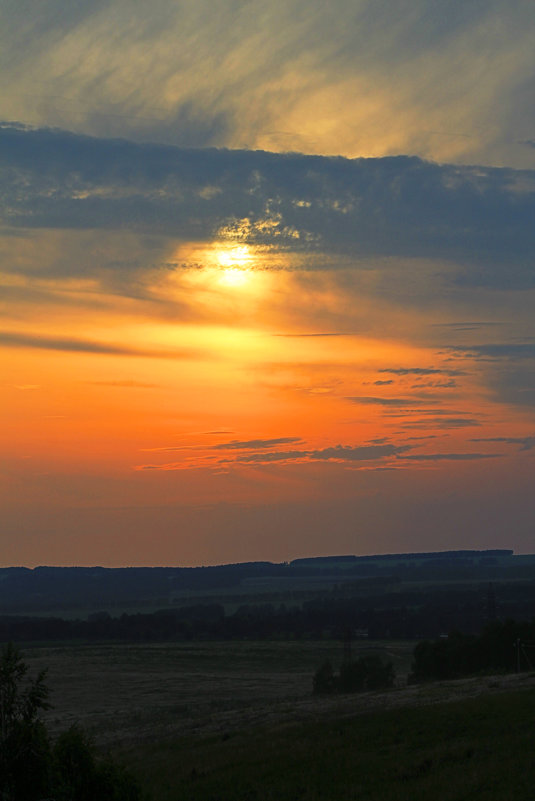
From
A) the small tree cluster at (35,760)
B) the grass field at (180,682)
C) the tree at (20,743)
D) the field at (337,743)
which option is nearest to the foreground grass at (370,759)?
the field at (337,743)

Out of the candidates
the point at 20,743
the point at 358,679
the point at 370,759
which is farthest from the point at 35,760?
the point at 358,679

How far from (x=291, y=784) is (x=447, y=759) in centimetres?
690

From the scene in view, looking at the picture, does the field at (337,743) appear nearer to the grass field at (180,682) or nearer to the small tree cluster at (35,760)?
the grass field at (180,682)

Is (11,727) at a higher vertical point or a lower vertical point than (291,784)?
higher

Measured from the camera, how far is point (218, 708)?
74500mm

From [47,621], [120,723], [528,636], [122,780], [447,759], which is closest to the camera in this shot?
[122,780]

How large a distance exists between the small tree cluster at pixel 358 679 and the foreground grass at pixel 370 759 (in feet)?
105

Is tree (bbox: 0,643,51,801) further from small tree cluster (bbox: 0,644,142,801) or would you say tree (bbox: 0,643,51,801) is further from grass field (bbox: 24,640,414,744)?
grass field (bbox: 24,640,414,744)

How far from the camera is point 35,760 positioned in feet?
85.5

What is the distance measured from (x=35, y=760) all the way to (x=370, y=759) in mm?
20617

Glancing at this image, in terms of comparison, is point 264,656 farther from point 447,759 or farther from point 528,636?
point 447,759

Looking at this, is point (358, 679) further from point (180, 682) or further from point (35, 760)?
point (35, 760)

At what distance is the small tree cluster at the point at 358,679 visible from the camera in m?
84.2

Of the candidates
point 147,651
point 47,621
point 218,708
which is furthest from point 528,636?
point 47,621
